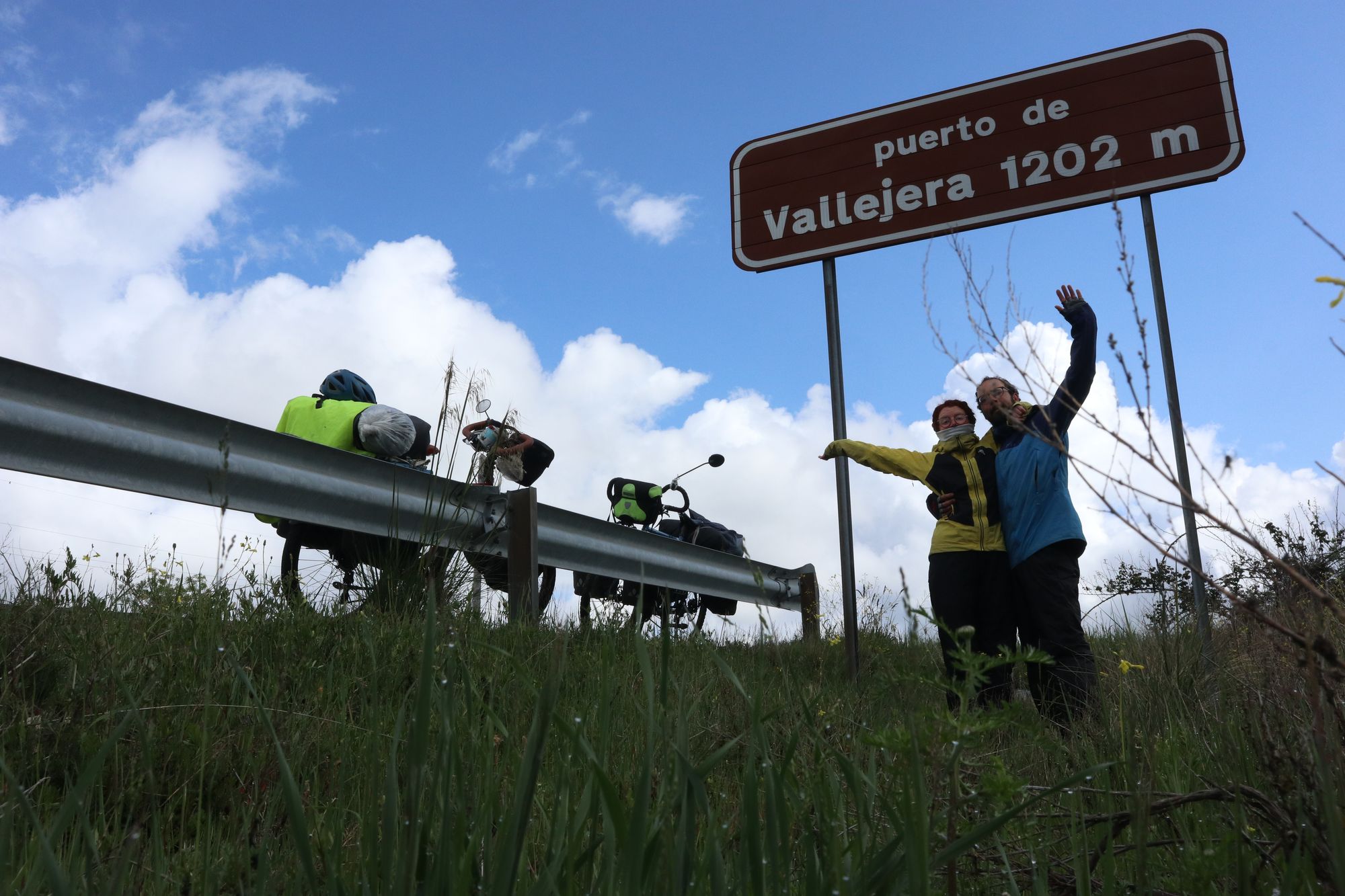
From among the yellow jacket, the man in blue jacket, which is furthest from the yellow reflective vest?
the man in blue jacket

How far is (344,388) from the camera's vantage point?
5.64 metres

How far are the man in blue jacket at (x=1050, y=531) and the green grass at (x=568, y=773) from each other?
0.55 m

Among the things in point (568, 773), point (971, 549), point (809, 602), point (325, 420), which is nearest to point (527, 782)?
point (568, 773)

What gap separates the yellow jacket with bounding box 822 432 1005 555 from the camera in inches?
191

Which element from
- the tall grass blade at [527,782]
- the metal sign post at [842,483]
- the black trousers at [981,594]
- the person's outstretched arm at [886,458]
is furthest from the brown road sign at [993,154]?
the tall grass blade at [527,782]

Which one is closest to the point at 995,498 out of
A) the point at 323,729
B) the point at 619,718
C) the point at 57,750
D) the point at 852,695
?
the point at 852,695

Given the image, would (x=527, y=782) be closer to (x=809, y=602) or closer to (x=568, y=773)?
(x=568, y=773)

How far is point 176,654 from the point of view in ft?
8.91

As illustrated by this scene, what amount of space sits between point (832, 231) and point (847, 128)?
0.62 meters

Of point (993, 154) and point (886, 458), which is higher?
point (993, 154)

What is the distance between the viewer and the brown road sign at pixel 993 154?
4.88 metres

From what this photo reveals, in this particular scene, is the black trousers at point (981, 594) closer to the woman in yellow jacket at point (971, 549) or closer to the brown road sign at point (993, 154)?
the woman in yellow jacket at point (971, 549)

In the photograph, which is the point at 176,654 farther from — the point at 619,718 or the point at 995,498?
the point at 995,498

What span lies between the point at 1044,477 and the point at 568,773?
3.98 meters
